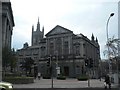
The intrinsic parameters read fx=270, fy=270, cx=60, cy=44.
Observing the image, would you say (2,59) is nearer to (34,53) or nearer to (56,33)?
(56,33)

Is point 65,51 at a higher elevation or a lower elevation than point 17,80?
higher

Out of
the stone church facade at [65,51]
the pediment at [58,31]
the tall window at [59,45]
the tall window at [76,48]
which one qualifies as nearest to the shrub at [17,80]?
the stone church facade at [65,51]

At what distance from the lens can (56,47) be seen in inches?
4151

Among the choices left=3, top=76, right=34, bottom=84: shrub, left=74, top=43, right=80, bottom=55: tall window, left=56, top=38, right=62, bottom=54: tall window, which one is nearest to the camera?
left=3, top=76, right=34, bottom=84: shrub

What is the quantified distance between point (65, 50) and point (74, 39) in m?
6.07

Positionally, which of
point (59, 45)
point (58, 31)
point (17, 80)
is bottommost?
point (17, 80)

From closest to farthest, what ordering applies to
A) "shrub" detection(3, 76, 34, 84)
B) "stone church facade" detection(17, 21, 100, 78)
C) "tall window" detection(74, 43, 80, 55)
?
"shrub" detection(3, 76, 34, 84), "stone church facade" detection(17, 21, 100, 78), "tall window" detection(74, 43, 80, 55)

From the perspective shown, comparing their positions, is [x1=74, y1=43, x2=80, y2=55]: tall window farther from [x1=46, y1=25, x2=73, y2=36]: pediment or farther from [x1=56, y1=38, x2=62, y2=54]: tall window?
[x1=56, y1=38, x2=62, y2=54]: tall window

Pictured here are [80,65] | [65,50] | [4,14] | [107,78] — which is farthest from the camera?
[65,50]

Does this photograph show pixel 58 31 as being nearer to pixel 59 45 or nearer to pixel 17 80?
pixel 59 45

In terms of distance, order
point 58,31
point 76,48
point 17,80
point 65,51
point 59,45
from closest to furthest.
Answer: point 17,80 < point 76,48 < point 65,51 < point 58,31 < point 59,45

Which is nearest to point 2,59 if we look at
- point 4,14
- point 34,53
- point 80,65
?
point 4,14

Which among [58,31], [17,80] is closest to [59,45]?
[58,31]

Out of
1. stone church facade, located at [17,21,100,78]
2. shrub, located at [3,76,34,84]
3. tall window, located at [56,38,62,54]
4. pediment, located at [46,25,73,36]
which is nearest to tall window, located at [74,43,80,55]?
stone church facade, located at [17,21,100,78]
